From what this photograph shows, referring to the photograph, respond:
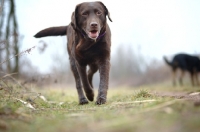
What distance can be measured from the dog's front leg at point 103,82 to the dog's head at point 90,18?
671mm

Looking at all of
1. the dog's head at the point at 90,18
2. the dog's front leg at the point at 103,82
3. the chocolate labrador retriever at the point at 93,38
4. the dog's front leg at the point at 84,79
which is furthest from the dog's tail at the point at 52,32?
the dog's front leg at the point at 103,82

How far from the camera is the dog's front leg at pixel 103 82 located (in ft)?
18.2

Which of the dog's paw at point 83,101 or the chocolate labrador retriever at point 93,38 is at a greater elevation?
the chocolate labrador retriever at point 93,38

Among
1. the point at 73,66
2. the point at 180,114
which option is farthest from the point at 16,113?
the point at 73,66

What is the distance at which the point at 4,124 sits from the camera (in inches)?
103

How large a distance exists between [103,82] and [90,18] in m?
1.19

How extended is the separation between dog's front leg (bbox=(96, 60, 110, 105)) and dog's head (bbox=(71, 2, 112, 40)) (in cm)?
67

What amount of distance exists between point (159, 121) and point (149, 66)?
29.1 m

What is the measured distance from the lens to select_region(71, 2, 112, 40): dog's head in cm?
533

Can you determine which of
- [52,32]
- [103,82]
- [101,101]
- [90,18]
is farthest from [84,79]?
[90,18]

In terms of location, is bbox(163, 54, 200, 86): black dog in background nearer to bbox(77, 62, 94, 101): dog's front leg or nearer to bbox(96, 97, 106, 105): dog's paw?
bbox(77, 62, 94, 101): dog's front leg

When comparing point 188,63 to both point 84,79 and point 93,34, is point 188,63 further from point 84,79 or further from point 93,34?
point 93,34

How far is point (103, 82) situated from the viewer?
5.74m

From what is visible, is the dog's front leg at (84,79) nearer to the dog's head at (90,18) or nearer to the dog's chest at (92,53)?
the dog's chest at (92,53)
